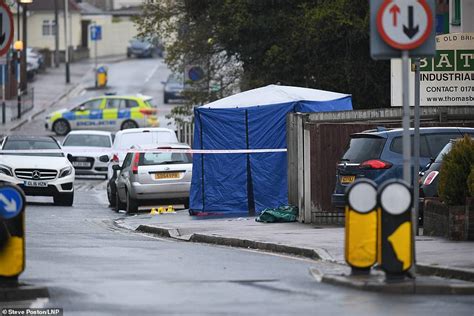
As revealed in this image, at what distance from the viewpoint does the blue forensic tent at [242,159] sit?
87.7 feet

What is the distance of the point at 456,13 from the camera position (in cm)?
3328

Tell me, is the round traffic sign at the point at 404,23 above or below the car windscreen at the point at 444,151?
above

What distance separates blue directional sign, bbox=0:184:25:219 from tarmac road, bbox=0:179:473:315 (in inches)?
33.0

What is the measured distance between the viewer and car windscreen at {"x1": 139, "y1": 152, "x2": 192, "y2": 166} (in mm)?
28859

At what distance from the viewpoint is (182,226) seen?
23422mm

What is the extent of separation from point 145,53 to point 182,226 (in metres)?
74.3

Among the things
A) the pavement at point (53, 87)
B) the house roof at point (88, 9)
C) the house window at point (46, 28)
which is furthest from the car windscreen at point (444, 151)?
the house roof at point (88, 9)

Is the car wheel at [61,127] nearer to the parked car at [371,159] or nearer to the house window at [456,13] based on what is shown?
the house window at [456,13]

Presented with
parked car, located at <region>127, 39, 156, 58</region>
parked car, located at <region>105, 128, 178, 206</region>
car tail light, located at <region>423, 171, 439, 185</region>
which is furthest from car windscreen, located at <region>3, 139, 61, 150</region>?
parked car, located at <region>127, 39, 156, 58</region>

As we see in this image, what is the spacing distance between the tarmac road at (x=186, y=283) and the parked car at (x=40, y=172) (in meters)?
10.0

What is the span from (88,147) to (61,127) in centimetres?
1560

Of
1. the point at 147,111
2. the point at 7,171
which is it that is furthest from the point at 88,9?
the point at 7,171

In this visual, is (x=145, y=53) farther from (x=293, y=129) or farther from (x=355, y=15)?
(x=293, y=129)

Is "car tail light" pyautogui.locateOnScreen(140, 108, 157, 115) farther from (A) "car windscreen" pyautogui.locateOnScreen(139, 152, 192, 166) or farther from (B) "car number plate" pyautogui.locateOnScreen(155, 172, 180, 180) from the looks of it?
(B) "car number plate" pyautogui.locateOnScreen(155, 172, 180, 180)
